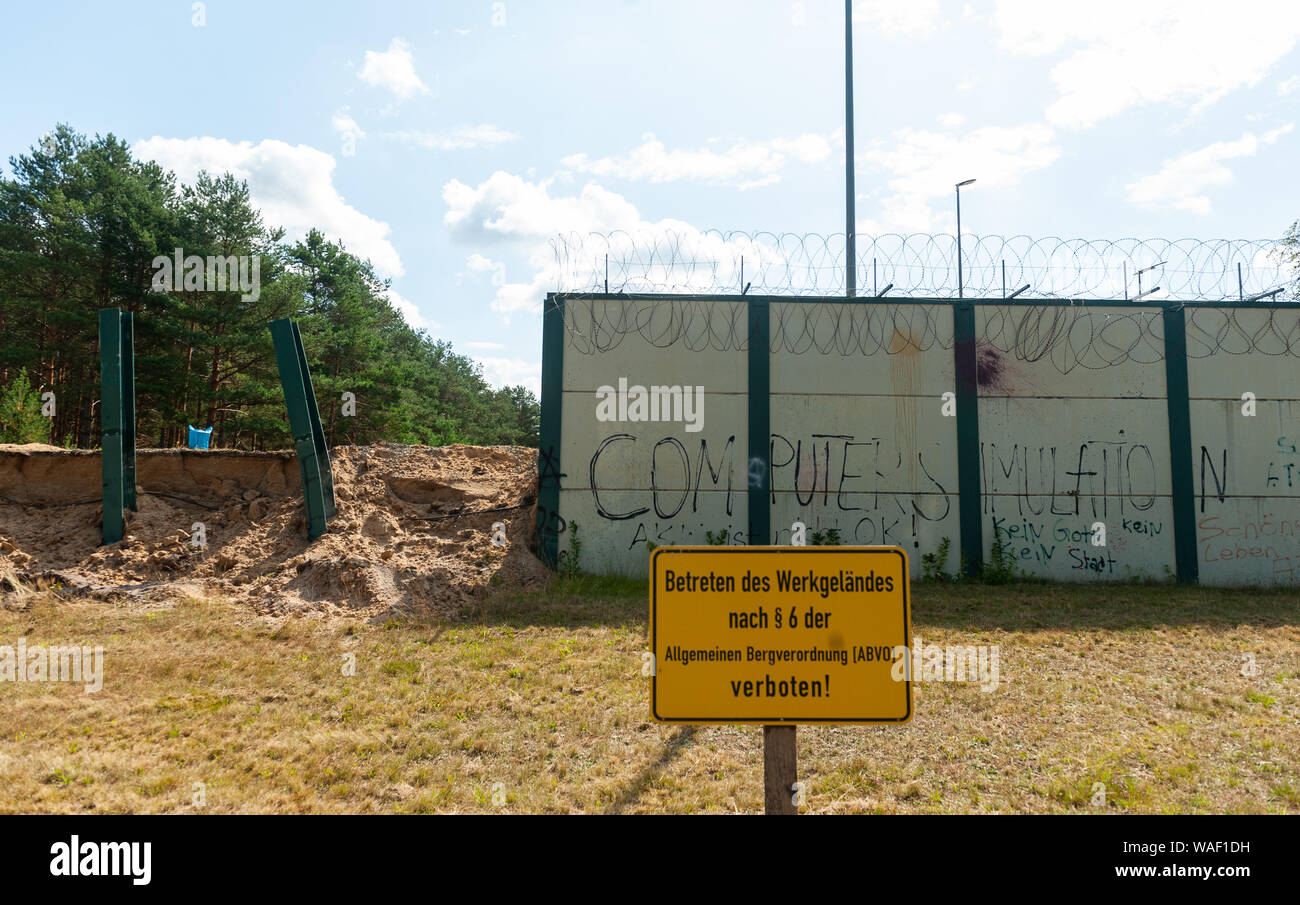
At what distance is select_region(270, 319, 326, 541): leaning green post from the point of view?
9.91 meters

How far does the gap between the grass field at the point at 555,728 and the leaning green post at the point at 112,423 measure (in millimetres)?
1923

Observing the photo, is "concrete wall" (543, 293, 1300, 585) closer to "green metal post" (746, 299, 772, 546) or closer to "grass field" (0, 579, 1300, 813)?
"green metal post" (746, 299, 772, 546)

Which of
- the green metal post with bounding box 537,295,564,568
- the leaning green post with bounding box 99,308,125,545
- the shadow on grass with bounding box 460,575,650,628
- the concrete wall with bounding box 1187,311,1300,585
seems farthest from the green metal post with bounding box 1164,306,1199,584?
the leaning green post with bounding box 99,308,125,545

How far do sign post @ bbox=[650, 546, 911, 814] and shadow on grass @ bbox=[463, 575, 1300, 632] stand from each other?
5.50m

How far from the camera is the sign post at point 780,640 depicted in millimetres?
2656

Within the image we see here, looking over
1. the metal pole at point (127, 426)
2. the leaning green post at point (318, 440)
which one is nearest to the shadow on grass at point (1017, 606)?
the leaning green post at point (318, 440)

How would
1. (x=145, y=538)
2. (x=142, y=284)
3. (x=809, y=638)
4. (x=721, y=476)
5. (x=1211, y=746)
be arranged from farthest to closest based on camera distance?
1. (x=142, y=284)
2. (x=721, y=476)
3. (x=145, y=538)
4. (x=1211, y=746)
5. (x=809, y=638)

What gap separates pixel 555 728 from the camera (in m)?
5.22

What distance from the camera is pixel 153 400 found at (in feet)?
75.9

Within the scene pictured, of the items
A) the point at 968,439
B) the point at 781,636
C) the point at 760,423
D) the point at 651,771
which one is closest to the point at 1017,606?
the point at 968,439

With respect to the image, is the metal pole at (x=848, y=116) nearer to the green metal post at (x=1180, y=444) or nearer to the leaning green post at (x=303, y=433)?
the green metal post at (x=1180, y=444)
